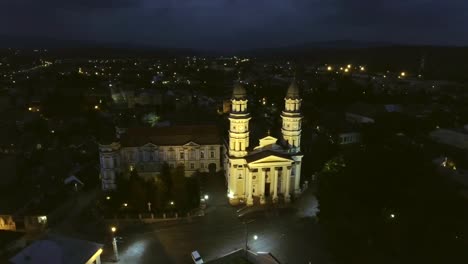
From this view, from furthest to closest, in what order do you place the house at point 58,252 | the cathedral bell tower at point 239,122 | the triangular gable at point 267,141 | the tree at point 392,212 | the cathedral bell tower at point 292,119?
1. the cathedral bell tower at point 292,119
2. the triangular gable at point 267,141
3. the cathedral bell tower at point 239,122
4. the tree at point 392,212
5. the house at point 58,252

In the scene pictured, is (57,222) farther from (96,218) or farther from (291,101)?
(291,101)

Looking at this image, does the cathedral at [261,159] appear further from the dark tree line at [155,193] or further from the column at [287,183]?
the dark tree line at [155,193]

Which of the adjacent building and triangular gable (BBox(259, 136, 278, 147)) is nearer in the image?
triangular gable (BBox(259, 136, 278, 147))

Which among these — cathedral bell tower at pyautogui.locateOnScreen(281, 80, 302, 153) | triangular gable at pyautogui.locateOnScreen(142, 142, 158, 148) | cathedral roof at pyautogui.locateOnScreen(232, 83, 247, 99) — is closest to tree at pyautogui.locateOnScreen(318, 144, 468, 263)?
cathedral bell tower at pyautogui.locateOnScreen(281, 80, 302, 153)

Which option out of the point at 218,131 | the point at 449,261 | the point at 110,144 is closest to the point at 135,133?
the point at 110,144

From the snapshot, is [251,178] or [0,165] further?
[0,165]

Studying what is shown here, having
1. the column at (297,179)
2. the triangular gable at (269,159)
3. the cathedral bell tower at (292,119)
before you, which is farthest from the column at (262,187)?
the cathedral bell tower at (292,119)

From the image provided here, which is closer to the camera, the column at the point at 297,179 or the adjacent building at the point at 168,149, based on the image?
the column at the point at 297,179

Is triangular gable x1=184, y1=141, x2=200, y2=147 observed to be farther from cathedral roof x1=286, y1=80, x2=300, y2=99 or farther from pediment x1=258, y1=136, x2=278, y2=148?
cathedral roof x1=286, y1=80, x2=300, y2=99
